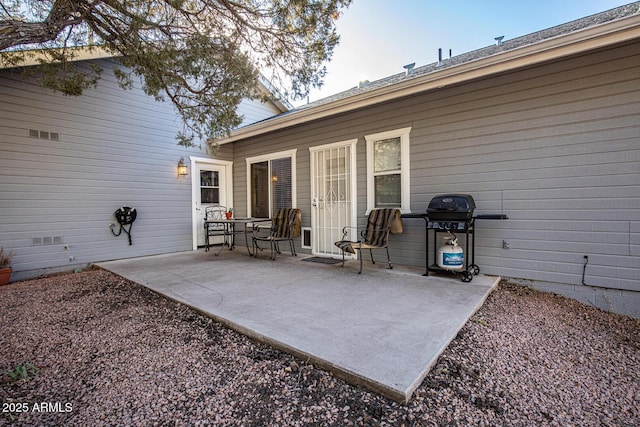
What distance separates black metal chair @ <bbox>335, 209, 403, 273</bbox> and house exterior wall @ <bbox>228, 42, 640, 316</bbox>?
0.32 meters

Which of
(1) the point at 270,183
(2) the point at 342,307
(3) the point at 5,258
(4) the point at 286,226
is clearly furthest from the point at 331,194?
(3) the point at 5,258

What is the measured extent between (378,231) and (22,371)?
12.6ft

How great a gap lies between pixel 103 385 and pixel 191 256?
4315 mm

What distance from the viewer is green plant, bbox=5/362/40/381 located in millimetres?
2002

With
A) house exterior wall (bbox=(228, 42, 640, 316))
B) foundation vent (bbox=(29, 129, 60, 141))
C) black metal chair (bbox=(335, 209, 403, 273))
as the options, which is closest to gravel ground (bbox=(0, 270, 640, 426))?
house exterior wall (bbox=(228, 42, 640, 316))

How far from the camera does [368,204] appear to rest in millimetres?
5008

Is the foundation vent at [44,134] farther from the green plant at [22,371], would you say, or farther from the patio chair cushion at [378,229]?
the patio chair cushion at [378,229]

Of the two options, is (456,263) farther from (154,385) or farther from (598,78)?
(154,385)

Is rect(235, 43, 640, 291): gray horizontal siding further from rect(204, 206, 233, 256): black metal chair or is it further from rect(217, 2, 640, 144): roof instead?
rect(204, 206, 233, 256): black metal chair

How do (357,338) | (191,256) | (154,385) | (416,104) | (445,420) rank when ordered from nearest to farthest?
(445,420) < (154,385) < (357,338) < (416,104) < (191,256)

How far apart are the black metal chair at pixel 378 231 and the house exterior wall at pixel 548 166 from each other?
32cm

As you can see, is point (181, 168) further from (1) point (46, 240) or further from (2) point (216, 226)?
(1) point (46, 240)

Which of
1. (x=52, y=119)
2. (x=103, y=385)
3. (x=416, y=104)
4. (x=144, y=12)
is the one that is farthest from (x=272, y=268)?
(x=52, y=119)

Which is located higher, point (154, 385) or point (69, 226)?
point (69, 226)
